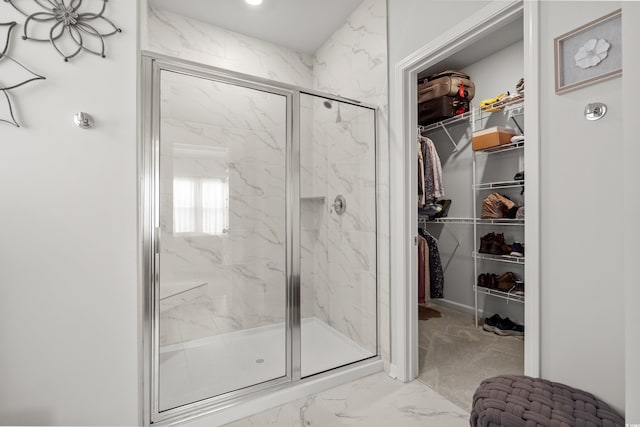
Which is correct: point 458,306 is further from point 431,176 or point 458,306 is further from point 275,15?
point 275,15

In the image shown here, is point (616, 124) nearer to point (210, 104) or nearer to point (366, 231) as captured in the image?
point (366, 231)

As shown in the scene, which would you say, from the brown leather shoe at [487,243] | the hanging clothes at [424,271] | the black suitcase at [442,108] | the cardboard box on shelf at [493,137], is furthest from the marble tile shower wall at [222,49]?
the brown leather shoe at [487,243]

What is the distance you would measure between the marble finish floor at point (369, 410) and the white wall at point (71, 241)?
762mm

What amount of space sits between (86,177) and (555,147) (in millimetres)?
2009

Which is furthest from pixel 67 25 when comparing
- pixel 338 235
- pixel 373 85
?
pixel 338 235

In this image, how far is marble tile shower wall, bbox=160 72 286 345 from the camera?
5.96 feet

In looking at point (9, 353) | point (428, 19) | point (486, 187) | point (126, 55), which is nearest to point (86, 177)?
point (126, 55)

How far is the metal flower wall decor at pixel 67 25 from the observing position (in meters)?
1.19

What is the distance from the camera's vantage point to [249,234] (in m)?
2.06

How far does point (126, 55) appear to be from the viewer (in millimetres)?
1350

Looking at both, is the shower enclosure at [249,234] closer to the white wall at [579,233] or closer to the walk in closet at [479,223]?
the walk in closet at [479,223]

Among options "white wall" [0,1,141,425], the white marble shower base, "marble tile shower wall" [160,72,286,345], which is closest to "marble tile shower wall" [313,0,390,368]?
the white marble shower base

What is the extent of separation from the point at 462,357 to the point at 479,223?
4.94 ft

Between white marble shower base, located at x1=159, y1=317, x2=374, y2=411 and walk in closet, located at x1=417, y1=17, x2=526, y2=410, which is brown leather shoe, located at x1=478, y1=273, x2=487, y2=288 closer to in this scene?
walk in closet, located at x1=417, y1=17, x2=526, y2=410
